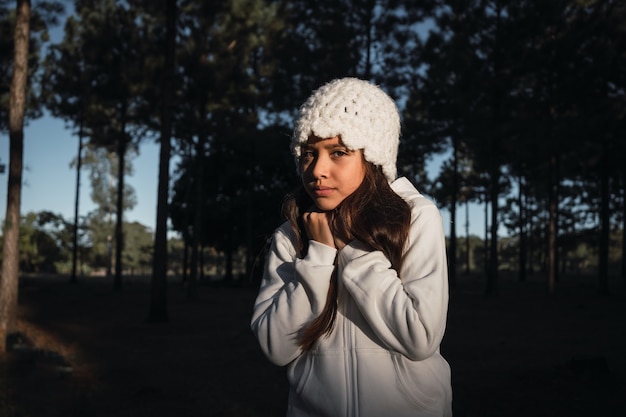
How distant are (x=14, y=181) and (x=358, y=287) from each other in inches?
434

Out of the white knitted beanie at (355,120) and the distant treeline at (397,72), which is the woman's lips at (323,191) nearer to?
the white knitted beanie at (355,120)

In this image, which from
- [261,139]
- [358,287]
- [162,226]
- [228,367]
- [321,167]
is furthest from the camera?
[261,139]

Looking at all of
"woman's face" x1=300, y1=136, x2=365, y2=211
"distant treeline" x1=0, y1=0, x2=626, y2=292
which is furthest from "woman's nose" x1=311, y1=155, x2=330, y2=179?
"distant treeline" x1=0, y1=0, x2=626, y2=292

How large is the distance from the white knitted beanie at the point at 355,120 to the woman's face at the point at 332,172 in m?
0.03

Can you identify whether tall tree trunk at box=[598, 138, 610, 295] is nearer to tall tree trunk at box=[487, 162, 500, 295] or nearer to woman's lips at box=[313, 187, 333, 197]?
tall tree trunk at box=[487, 162, 500, 295]

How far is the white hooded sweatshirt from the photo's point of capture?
5.01 ft

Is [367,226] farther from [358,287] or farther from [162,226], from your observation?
[162,226]

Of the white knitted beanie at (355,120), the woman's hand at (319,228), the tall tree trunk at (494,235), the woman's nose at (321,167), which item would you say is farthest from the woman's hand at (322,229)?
the tall tree trunk at (494,235)

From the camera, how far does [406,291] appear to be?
1.57 m

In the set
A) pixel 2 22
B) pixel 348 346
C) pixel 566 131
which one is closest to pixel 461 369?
pixel 348 346

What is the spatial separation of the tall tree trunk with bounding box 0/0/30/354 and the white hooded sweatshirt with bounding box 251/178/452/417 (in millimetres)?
10293

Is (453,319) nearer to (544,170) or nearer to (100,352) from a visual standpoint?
(100,352)

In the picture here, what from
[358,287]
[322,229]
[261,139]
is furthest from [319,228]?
[261,139]

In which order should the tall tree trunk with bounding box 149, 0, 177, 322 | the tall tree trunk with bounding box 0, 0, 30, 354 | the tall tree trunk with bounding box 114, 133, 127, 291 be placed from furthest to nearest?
the tall tree trunk with bounding box 114, 133, 127, 291 → the tall tree trunk with bounding box 149, 0, 177, 322 → the tall tree trunk with bounding box 0, 0, 30, 354
